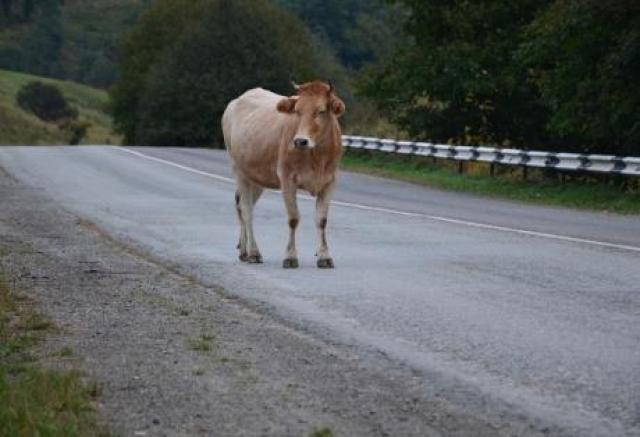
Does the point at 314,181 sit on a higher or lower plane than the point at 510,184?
higher

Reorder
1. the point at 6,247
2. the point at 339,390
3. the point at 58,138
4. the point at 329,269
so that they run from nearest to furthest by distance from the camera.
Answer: the point at 339,390, the point at 329,269, the point at 6,247, the point at 58,138

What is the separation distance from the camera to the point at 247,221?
15938 millimetres

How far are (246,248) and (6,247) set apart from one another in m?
2.91

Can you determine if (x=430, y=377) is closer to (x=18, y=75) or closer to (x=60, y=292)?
(x=60, y=292)

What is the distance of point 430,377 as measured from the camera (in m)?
8.43

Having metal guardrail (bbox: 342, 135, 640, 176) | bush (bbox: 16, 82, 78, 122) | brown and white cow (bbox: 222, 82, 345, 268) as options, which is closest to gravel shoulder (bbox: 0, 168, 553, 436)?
brown and white cow (bbox: 222, 82, 345, 268)

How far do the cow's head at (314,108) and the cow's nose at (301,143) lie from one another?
0.37 ft

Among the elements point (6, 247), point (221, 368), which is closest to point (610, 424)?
point (221, 368)

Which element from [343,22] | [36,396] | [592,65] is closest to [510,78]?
[592,65]

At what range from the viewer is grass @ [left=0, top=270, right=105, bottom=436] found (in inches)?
272

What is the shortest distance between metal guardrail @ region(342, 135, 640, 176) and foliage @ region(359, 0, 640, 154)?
0.70 metres

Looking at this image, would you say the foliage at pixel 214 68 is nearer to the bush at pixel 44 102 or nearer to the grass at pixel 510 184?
the bush at pixel 44 102

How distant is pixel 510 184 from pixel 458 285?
19.9 metres

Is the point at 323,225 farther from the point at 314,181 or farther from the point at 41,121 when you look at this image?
the point at 41,121
